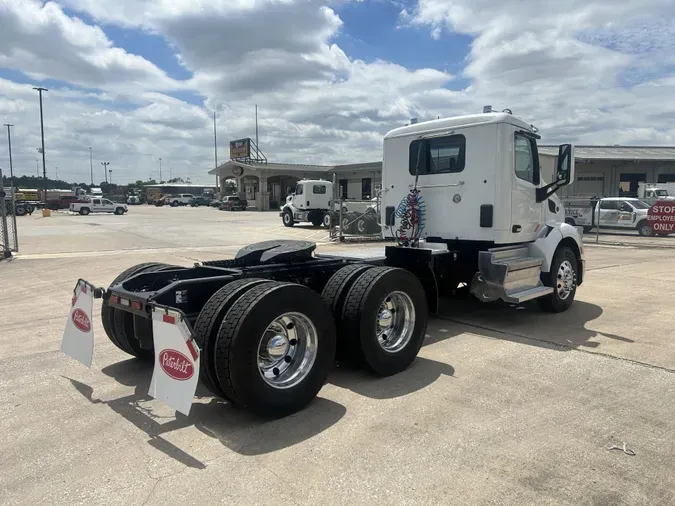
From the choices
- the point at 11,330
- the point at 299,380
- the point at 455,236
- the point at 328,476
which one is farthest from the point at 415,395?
the point at 11,330

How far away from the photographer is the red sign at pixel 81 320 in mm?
4502

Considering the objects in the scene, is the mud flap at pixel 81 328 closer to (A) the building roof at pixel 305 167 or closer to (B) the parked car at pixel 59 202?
(A) the building roof at pixel 305 167

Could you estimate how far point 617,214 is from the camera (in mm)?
22578

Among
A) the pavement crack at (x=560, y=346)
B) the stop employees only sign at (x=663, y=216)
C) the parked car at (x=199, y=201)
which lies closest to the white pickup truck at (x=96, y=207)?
the parked car at (x=199, y=201)

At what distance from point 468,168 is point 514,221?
0.92 m

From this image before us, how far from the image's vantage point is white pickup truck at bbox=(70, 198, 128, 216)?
4775 cm

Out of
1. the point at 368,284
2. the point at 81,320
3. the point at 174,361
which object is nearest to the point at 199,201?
the point at 81,320

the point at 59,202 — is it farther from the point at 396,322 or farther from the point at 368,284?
the point at 368,284

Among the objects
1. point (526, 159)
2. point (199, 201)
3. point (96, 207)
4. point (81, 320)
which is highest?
point (199, 201)

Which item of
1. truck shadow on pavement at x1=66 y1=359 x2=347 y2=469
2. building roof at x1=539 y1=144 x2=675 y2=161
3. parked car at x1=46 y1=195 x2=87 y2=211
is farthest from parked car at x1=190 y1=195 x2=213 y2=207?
truck shadow on pavement at x1=66 y1=359 x2=347 y2=469

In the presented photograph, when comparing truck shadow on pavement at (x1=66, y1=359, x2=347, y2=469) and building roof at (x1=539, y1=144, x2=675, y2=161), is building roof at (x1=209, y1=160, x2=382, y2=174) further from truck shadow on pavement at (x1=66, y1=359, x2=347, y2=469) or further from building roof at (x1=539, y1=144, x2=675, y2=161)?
truck shadow on pavement at (x1=66, y1=359, x2=347, y2=469)

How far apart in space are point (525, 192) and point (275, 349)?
14.4 ft

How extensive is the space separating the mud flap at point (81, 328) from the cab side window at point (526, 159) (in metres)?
5.22

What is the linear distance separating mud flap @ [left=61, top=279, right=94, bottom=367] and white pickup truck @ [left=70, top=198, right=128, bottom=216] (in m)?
47.6
